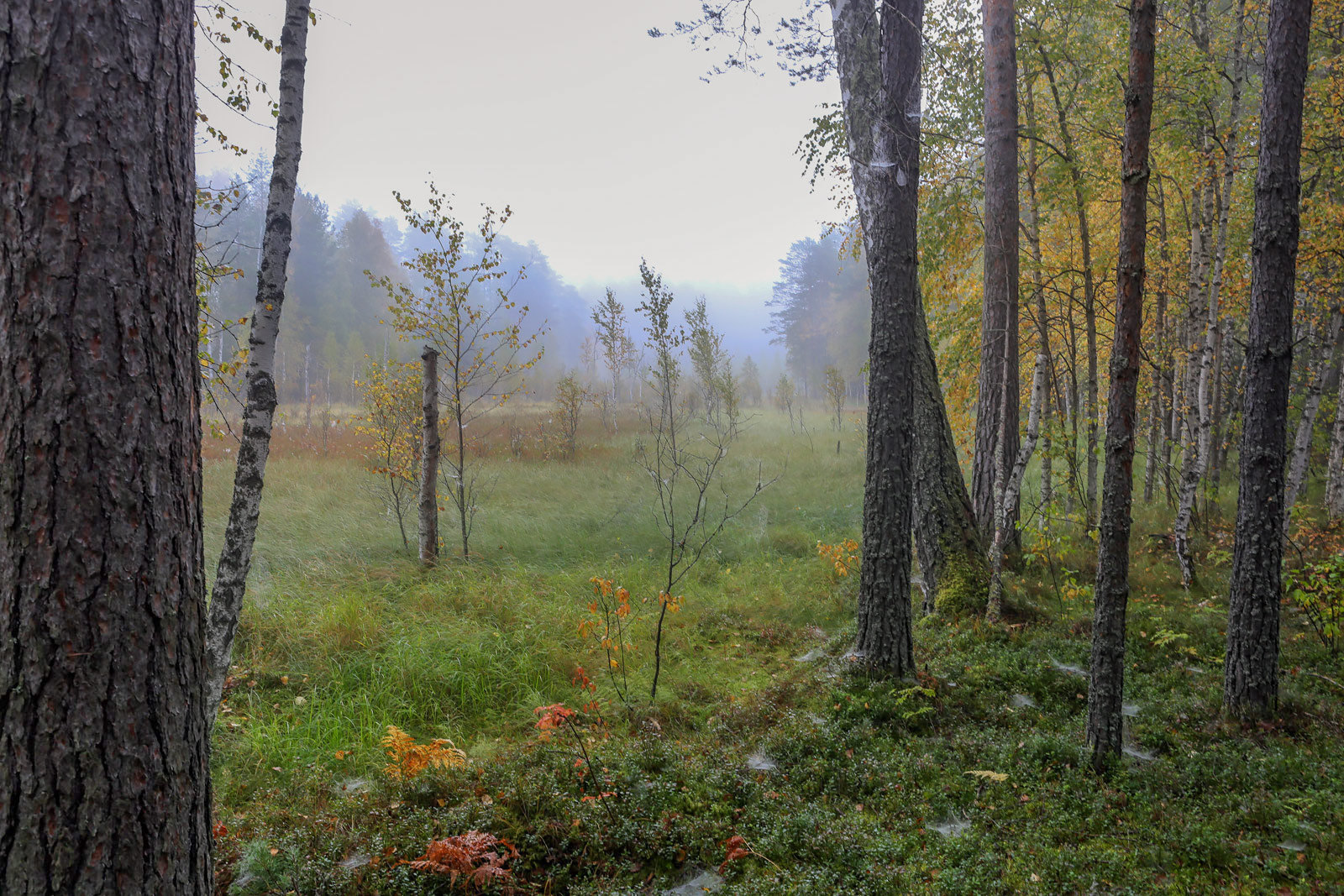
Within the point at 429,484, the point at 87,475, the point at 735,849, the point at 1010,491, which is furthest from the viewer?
the point at 429,484

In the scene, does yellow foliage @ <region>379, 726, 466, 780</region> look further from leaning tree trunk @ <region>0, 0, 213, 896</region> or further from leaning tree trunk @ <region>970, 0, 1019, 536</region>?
leaning tree trunk @ <region>970, 0, 1019, 536</region>

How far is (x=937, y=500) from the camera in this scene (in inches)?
276

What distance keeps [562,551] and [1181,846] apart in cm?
898

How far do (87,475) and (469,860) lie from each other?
2.22m

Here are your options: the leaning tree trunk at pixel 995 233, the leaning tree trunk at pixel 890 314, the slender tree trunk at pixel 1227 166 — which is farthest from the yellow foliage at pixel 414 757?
the slender tree trunk at pixel 1227 166

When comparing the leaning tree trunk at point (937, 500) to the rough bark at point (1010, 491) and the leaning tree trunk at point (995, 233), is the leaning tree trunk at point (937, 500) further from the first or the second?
the leaning tree trunk at point (995, 233)

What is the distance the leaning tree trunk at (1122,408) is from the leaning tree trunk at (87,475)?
4428 millimetres

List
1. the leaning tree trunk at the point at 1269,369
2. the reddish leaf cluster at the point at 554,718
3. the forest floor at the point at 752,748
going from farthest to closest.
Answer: the leaning tree trunk at the point at 1269,369, the reddish leaf cluster at the point at 554,718, the forest floor at the point at 752,748

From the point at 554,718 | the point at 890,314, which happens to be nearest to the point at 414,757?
the point at 554,718

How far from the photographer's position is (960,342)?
1041cm

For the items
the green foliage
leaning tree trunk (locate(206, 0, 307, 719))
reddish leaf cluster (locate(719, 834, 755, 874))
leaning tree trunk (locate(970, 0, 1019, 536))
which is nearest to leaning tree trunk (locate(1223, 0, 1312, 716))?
the green foliage

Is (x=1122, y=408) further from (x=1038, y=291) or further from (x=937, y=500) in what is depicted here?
(x=1038, y=291)

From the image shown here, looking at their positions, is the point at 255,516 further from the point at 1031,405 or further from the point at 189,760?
the point at 1031,405

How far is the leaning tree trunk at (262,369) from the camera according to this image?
13.2 ft
